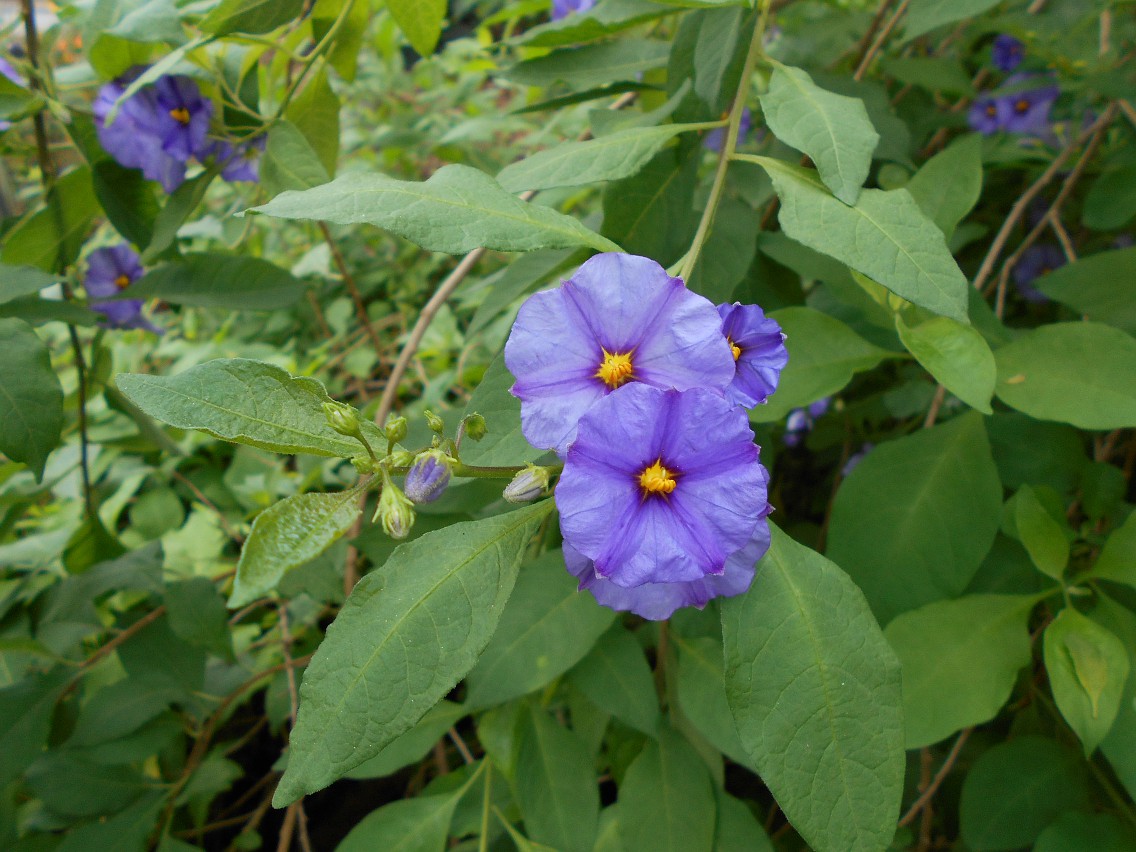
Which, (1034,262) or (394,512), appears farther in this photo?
(1034,262)

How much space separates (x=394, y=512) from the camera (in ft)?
1.99

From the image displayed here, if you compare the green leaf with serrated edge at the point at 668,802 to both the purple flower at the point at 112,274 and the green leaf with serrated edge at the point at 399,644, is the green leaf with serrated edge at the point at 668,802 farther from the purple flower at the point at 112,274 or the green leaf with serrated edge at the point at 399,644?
the purple flower at the point at 112,274

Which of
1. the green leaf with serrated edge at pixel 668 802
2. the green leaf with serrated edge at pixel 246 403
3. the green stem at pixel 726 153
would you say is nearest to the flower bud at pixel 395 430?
the green leaf with serrated edge at pixel 246 403

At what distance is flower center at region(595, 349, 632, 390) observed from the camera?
0.70m

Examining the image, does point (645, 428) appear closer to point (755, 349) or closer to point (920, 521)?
point (755, 349)

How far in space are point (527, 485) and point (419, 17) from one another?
864mm

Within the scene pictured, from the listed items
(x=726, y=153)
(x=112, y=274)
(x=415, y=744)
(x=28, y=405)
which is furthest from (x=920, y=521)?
(x=112, y=274)

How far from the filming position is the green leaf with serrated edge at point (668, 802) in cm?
102

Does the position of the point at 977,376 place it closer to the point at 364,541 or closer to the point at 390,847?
the point at 364,541

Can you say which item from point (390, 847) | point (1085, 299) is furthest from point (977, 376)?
point (390, 847)

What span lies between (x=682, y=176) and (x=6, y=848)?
1.52 m

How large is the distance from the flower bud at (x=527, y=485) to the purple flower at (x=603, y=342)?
0.08ft

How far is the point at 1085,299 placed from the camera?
1221 millimetres

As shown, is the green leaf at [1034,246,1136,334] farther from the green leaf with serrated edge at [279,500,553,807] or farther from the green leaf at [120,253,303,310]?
the green leaf at [120,253,303,310]
